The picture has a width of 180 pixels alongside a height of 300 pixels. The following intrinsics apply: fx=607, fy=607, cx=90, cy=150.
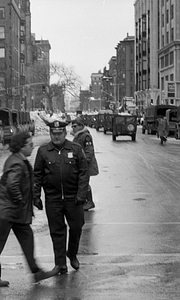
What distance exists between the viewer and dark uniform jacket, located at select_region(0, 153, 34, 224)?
6.37m

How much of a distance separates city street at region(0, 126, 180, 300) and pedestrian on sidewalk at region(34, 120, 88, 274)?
505 mm

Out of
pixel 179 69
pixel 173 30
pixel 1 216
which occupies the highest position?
pixel 173 30

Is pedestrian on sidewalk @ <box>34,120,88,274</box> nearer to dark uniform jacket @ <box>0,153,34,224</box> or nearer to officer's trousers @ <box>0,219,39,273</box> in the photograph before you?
officer's trousers @ <box>0,219,39,273</box>

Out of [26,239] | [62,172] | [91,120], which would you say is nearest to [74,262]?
[26,239]

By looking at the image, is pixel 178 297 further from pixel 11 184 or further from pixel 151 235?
pixel 151 235

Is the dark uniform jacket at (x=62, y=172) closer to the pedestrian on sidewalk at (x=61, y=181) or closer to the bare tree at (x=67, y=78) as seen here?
the pedestrian on sidewalk at (x=61, y=181)

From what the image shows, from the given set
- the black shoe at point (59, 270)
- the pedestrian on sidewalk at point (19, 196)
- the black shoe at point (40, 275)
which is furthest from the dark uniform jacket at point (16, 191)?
the black shoe at point (59, 270)

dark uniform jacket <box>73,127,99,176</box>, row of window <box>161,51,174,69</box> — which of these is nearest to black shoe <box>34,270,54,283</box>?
dark uniform jacket <box>73,127,99,176</box>

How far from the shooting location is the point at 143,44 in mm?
114062

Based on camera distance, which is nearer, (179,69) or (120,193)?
(120,193)

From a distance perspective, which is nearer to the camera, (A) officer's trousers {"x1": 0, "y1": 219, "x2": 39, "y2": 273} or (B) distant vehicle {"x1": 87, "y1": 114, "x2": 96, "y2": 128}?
(A) officer's trousers {"x1": 0, "y1": 219, "x2": 39, "y2": 273}

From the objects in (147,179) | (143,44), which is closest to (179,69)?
(143,44)

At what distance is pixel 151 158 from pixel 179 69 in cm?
5557

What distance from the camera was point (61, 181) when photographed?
6.88 metres
